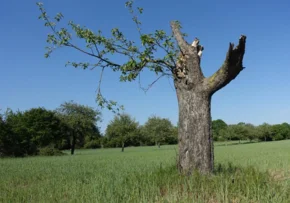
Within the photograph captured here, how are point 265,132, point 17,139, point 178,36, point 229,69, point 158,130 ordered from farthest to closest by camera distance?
point 265,132, point 158,130, point 17,139, point 178,36, point 229,69

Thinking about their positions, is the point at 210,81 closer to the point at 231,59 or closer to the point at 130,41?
the point at 231,59

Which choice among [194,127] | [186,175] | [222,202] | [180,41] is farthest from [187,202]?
[180,41]

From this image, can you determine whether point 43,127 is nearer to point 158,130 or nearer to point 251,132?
point 158,130

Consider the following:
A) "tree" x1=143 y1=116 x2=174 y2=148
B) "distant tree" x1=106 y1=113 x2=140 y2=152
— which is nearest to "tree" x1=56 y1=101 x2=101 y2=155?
"distant tree" x1=106 y1=113 x2=140 y2=152

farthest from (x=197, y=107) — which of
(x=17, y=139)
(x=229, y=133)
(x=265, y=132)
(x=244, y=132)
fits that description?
(x=265, y=132)

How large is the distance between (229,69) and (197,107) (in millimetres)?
1354

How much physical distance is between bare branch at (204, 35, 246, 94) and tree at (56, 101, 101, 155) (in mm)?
48623

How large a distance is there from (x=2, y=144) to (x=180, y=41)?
135ft

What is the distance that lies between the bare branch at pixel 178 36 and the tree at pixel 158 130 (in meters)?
63.5

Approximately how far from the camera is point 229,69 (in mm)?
7844

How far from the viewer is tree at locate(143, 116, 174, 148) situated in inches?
2880

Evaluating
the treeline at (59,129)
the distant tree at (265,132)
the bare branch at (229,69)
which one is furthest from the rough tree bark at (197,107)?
the distant tree at (265,132)

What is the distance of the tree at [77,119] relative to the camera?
5532cm

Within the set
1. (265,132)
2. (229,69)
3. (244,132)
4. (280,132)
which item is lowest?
(229,69)
